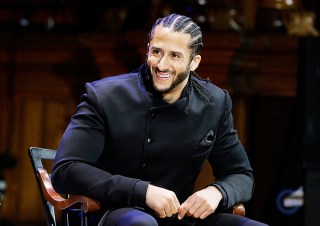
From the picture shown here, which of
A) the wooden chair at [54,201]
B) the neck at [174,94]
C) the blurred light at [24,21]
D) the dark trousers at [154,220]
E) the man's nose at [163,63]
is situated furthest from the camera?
the blurred light at [24,21]

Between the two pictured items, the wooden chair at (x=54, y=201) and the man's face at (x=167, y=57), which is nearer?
the wooden chair at (x=54, y=201)

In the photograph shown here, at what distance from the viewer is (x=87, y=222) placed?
277 cm

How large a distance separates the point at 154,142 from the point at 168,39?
377mm

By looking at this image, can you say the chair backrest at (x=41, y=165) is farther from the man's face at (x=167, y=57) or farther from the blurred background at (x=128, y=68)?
the blurred background at (x=128, y=68)

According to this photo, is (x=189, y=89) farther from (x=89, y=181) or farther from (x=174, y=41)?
(x=89, y=181)

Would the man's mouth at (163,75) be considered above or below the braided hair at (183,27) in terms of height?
below

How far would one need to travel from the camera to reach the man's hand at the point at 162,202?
266 centimetres

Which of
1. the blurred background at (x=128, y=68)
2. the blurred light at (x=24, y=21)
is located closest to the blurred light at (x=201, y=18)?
the blurred background at (x=128, y=68)

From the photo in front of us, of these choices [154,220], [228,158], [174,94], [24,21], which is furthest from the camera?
[24,21]

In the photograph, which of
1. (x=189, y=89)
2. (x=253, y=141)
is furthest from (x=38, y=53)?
(x=189, y=89)

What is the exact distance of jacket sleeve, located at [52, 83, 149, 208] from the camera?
107 inches

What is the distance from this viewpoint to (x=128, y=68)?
5.21m

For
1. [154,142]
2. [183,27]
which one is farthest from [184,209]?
[183,27]

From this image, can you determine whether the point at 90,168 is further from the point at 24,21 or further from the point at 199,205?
the point at 24,21
